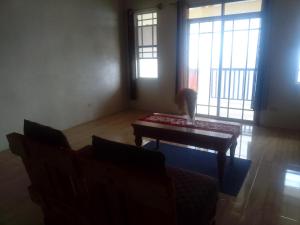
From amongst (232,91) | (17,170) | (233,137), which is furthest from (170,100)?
(17,170)

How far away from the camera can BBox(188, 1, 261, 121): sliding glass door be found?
4.09 metres

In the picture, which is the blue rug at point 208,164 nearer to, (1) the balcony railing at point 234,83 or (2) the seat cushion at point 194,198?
(2) the seat cushion at point 194,198

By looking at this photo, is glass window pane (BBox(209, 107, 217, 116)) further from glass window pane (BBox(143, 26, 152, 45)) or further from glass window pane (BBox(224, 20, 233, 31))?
glass window pane (BBox(143, 26, 152, 45))

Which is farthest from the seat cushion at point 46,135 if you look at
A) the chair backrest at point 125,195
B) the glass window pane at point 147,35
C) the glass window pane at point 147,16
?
the glass window pane at point 147,16

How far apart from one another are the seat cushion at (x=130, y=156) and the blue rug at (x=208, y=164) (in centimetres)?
139

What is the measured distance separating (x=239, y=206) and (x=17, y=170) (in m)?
2.38

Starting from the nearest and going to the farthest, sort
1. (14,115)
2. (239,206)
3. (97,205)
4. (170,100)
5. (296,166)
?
(97,205) → (239,206) → (296,166) → (14,115) → (170,100)

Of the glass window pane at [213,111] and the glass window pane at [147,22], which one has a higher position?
the glass window pane at [147,22]

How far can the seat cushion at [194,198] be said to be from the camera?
1.30 meters

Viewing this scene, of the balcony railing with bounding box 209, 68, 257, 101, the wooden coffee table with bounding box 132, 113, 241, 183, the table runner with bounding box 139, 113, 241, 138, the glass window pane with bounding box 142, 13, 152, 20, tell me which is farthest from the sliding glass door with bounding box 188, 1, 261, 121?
the wooden coffee table with bounding box 132, 113, 241, 183

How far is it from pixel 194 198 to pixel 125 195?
49 centimetres

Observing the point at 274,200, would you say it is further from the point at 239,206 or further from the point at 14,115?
the point at 14,115

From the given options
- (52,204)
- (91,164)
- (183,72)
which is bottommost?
(52,204)

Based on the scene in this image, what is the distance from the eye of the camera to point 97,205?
1299 mm
